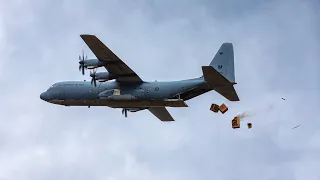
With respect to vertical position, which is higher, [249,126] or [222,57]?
[222,57]

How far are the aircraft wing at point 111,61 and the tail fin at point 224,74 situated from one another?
748cm

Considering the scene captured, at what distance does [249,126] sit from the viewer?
71000mm

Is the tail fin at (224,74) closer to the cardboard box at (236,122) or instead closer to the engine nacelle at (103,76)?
the cardboard box at (236,122)

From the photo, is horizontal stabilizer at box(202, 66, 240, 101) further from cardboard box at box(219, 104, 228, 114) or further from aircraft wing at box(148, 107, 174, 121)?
aircraft wing at box(148, 107, 174, 121)

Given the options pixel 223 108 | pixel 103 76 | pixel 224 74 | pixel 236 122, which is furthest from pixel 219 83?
pixel 103 76

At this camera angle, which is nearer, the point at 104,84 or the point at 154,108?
the point at 104,84

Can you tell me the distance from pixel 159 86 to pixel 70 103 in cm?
923

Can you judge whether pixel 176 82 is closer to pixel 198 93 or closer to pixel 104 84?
pixel 198 93

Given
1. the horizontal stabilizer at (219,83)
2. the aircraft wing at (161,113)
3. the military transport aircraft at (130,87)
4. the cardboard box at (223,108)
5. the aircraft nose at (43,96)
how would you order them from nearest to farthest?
the horizontal stabilizer at (219,83) < the military transport aircraft at (130,87) < the cardboard box at (223,108) < the aircraft nose at (43,96) < the aircraft wing at (161,113)

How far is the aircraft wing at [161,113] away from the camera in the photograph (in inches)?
3179

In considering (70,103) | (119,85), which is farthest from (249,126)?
(70,103)

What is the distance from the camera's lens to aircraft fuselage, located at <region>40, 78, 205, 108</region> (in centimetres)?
7250

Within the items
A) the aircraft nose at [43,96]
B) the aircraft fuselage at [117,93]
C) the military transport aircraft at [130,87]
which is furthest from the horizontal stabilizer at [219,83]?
the aircraft nose at [43,96]

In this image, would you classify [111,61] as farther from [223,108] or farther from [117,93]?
[223,108]
